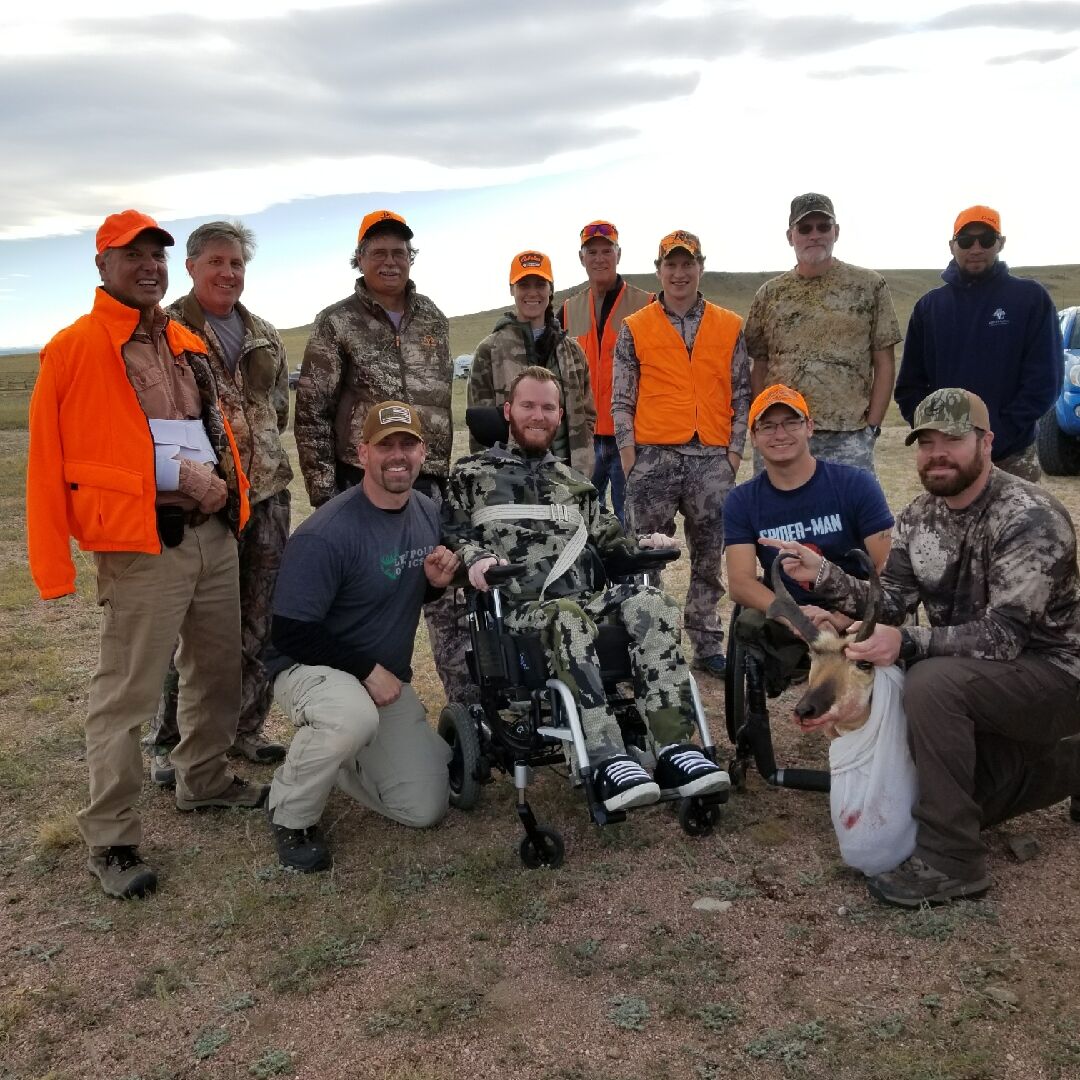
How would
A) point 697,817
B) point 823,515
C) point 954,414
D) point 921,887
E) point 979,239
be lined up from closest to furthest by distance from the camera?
point 921,887
point 954,414
point 697,817
point 823,515
point 979,239

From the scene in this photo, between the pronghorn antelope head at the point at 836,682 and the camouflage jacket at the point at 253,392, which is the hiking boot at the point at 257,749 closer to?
the camouflage jacket at the point at 253,392

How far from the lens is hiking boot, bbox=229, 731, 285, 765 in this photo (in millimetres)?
5090

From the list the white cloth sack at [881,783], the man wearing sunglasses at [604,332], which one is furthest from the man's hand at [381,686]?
the man wearing sunglasses at [604,332]

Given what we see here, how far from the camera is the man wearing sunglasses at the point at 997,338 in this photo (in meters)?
5.42

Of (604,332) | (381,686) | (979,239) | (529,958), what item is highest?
(979,239)

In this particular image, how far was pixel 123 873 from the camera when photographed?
3.90m

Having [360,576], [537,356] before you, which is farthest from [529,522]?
[537,356]

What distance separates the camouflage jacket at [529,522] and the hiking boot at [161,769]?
179 cm

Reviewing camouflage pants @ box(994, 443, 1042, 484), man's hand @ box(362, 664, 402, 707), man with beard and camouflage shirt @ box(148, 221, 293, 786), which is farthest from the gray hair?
camouflage pants @ box(994, 443, 1042, 484)

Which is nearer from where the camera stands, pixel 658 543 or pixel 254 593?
pixel 658 543

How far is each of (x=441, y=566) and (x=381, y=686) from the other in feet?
1.82

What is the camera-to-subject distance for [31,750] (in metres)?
5.34

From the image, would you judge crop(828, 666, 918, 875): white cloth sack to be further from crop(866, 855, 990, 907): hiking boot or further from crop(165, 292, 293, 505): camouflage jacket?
crop(165, 292, 293, 505): camouflage jacket

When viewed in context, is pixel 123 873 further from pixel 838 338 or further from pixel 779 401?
pixel 838 338
